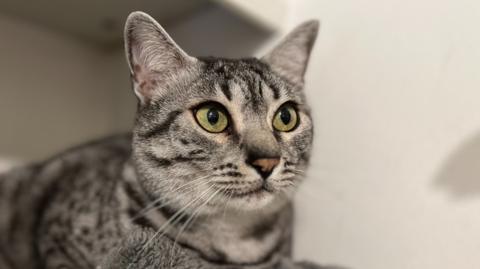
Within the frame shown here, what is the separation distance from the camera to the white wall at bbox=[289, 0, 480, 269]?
3.11 feet

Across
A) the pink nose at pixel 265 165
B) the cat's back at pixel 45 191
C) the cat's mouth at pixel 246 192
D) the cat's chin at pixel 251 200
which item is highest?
the pink nose at pixel 265 165

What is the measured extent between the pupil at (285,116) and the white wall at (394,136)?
244mm

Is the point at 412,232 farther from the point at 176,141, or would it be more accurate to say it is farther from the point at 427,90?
the point at 176,141

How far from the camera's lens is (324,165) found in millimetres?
1192

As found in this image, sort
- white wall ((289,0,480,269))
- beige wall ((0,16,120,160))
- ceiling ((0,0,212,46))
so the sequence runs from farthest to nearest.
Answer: beige wall ((0,16,120,160))
ceiling ((0,0,212,46))
white wall ((289,0,480,269))

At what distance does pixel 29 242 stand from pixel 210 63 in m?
0.68

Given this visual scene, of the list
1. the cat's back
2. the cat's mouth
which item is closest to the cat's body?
the cat's back

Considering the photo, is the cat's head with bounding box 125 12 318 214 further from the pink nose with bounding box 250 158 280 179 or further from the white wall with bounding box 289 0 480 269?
the white wall with bounding box 289 0 480 269

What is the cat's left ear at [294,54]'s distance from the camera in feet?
3.46

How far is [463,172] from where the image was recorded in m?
0.94

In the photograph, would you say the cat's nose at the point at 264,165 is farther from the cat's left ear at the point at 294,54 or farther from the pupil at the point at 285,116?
the cat's left ear at the point at 294,54

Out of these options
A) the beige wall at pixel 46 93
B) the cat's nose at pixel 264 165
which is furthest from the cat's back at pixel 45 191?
the cat's nose at pixel 264 165

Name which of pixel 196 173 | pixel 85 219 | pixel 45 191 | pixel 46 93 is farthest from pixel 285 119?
pixel 46 93

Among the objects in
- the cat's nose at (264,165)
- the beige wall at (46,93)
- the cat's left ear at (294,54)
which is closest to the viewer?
the cat's nose at (264,165)
